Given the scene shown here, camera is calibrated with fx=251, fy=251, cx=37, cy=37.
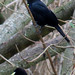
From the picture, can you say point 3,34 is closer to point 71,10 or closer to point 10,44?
point 10,44

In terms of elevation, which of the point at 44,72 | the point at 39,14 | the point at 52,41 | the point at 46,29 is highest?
the point at 39,14

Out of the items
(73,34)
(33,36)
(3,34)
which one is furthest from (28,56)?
(73,34)

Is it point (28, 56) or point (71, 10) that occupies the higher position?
point (71, 10)

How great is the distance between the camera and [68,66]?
336cm

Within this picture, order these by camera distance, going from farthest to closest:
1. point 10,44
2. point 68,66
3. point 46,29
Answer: point 46,29 < point 10,44 < point 68,66

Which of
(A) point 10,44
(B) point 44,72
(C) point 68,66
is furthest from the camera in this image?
(B) point 44,72

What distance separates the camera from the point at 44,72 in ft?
15.2

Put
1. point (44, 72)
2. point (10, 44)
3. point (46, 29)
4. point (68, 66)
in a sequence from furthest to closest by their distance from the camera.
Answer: point (44, 72) → point (46, 29) → point (10, 44) → point (68, 66)

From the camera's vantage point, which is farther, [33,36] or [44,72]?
[44,72]

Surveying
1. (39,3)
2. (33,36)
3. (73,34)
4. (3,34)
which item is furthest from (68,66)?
(3,34)

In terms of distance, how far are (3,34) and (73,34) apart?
1580 millimetres

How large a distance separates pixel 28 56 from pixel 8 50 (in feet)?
1.54

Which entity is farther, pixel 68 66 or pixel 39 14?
pixel 39 14

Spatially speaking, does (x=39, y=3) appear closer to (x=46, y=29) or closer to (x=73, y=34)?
(x=46, y=29)
